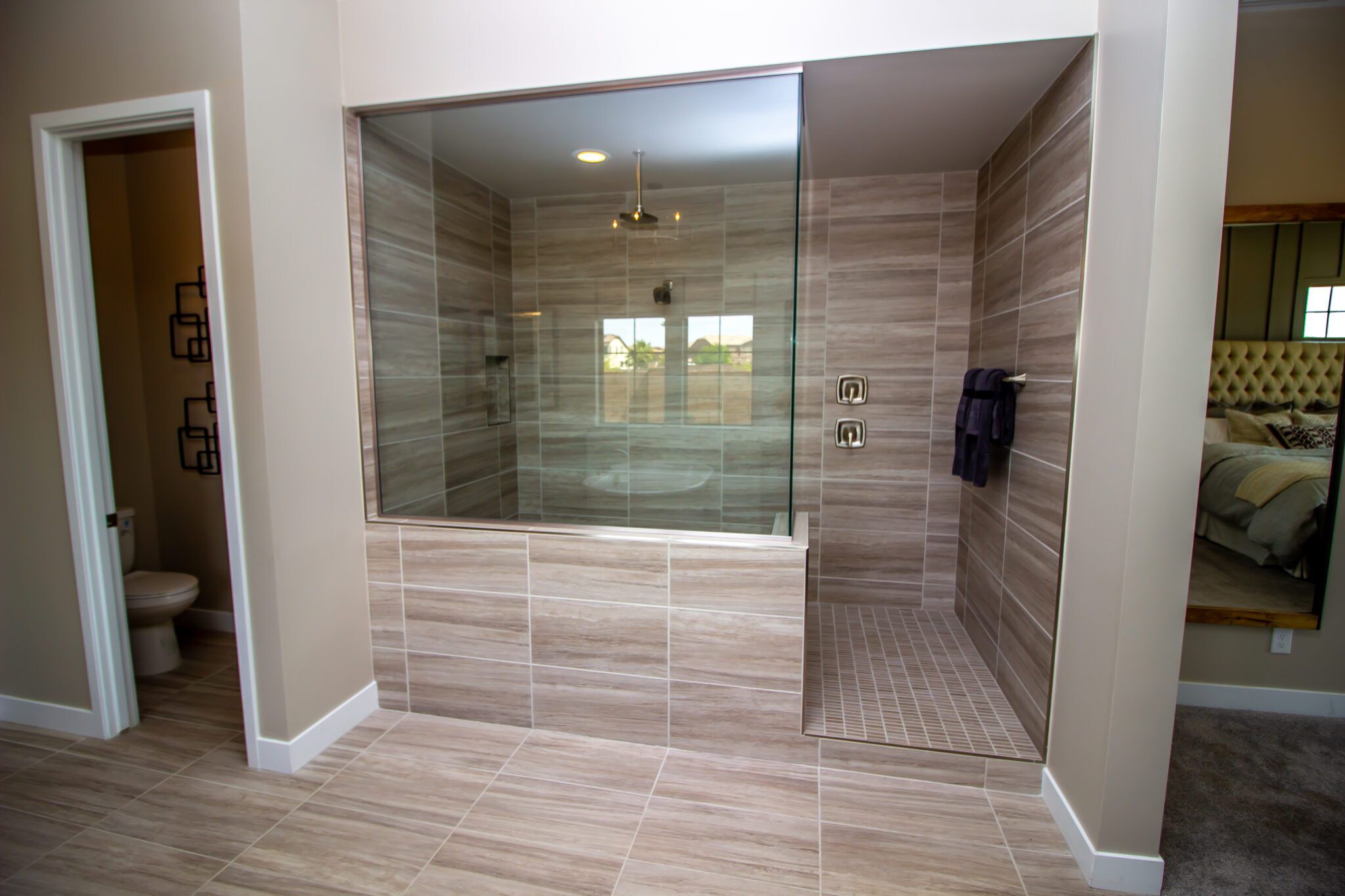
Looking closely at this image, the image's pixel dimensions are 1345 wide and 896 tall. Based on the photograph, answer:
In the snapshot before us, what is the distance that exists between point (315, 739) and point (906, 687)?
227 cm

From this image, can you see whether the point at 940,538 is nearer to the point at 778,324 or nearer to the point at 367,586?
the point at 778,324

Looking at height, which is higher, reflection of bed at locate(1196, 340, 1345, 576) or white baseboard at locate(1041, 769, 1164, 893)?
reflection of bed at locate(1196, 340, 1345, 576)

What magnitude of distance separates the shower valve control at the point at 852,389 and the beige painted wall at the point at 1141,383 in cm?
145

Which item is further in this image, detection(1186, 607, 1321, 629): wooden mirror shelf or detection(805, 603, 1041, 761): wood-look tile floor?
detection(1186, 607, 1321, 629): wooden mirror shelf

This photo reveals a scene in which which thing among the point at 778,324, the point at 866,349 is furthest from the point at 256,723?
the point at 866,349

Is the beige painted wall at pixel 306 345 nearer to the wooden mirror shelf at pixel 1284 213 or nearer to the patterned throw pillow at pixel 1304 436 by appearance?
the wooden mirror shelf at pixel 1284 213

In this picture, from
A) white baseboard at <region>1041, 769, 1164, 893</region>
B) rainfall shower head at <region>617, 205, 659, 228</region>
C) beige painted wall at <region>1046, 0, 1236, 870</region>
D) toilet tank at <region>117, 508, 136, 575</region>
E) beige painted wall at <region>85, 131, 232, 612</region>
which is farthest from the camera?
beige painted wall at <region>85, 131, 232, 612</region>

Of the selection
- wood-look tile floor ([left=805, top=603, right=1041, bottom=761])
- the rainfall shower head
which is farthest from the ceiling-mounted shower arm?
wood-look tile floor ([left=805, top=603, right=1041, bottom=761])

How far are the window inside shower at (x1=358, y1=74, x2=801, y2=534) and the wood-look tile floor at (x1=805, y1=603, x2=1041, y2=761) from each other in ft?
2.58

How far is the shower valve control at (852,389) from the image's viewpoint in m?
3.24

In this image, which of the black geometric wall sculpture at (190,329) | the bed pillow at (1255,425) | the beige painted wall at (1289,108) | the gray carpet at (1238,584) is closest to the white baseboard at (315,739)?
the black geometric wall sculpture at (190,329)

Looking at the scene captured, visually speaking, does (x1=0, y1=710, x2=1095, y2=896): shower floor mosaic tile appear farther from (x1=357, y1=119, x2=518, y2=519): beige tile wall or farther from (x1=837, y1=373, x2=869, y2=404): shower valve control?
(x1=837, y1=373, x2=869, y2=404): shower valve control

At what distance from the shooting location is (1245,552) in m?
2.46

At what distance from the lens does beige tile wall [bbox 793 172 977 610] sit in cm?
311
